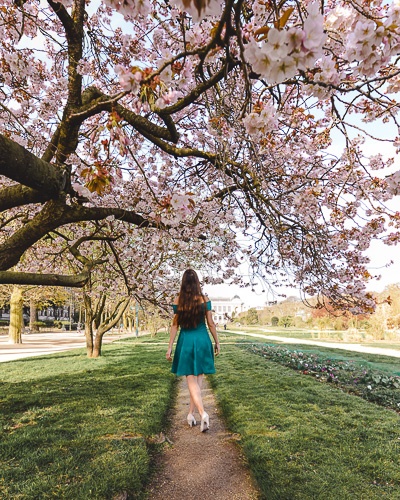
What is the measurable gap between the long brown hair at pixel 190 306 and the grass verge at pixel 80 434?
1283 millimetres

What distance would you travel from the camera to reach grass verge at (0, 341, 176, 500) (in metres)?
2.63

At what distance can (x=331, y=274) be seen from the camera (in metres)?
4.25

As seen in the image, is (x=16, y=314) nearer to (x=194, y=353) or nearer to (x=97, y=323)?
(x=97, y=323)

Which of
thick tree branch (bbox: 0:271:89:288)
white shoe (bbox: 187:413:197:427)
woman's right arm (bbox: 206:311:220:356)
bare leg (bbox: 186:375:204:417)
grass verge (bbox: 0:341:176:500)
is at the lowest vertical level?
white shoe (bbox: 187:413:197:427)

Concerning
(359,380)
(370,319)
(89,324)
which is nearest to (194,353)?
(359,380)

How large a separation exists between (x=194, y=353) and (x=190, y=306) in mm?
577

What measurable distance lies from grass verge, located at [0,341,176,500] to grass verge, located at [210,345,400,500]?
40.7 inches

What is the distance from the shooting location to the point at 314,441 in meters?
3.49

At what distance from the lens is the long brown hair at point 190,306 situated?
14.0 ft

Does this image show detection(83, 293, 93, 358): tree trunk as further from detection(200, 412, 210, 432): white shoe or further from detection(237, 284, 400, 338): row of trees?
detection(200, 412, 210, 432): white shoe

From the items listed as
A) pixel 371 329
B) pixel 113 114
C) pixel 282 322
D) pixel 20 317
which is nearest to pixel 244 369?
pixel 113 114

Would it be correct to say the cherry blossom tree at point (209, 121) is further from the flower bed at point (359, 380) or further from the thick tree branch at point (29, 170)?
the flower bed at point (359, 380)

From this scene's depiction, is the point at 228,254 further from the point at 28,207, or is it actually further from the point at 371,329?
the point at 371,329

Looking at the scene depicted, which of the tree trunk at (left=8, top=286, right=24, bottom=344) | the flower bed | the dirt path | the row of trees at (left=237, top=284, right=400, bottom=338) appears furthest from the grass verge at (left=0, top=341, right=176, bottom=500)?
the tree trunk at (left=8, top=286, right=24, bottom=344)
